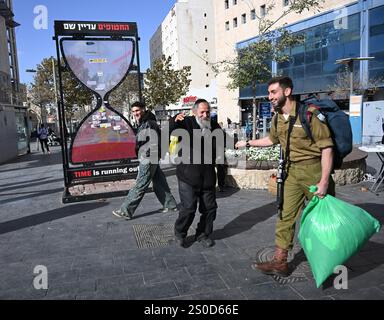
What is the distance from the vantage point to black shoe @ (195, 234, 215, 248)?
4457mm

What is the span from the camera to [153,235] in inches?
195

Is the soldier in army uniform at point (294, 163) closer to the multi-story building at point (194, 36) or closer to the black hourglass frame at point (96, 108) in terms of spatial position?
the black hourglass frame at point (96, 108)

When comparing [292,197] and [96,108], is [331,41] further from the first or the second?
[292,197]

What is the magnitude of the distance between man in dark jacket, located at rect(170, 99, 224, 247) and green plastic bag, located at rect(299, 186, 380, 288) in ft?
4.64

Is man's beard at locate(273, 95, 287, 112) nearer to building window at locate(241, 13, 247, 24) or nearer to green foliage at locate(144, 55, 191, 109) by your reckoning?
green foliage at locate(144, 55, 191, 109)

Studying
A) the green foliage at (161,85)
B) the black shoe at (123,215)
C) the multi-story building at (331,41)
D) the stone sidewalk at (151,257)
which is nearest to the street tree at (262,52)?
the stone sidewalk at (151,257)

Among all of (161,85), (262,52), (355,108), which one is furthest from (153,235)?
(161,85)

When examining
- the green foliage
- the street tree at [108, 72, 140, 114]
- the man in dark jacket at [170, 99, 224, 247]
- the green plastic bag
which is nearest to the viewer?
the green plastic bag

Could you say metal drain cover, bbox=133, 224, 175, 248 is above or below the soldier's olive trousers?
below

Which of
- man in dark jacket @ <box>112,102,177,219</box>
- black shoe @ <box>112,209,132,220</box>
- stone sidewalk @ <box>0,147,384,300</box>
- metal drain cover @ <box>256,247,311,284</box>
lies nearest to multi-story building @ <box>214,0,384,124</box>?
man in dark jacket @ <box>112,102,177,219</box>
